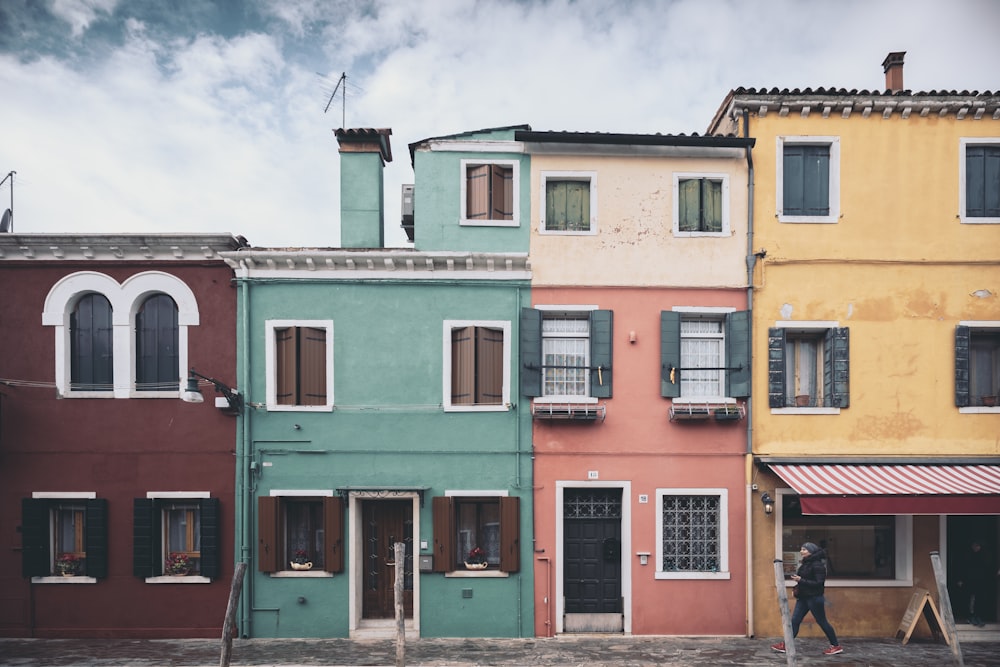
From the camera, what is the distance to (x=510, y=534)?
1098cm

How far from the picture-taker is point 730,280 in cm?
1134

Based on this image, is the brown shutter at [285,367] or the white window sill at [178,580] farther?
the brown shutter at [285,367]

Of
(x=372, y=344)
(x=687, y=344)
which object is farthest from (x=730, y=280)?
(x=372, y=344)

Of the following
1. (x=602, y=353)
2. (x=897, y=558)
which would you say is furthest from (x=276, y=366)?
(x=897, y=558)

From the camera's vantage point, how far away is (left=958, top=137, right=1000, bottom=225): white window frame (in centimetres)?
1131

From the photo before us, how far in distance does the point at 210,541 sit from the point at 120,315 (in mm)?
4720

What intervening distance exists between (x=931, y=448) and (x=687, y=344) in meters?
5.02

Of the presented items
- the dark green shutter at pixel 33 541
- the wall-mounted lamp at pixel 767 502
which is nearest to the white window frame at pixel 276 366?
Answer: the dark green shutter at pixel 33 541

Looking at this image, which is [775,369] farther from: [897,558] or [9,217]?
[9,217]

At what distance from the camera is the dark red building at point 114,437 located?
36.0 feet

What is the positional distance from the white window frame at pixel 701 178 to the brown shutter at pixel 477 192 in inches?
146

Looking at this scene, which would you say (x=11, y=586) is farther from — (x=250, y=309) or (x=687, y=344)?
(x=687, y=344)

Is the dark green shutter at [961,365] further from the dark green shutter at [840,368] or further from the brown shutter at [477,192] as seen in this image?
the brown shutter at [477,192]

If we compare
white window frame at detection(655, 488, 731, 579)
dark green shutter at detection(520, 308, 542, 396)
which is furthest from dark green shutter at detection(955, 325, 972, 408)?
dark green shutter at detection(520, 308, 542, 396)
